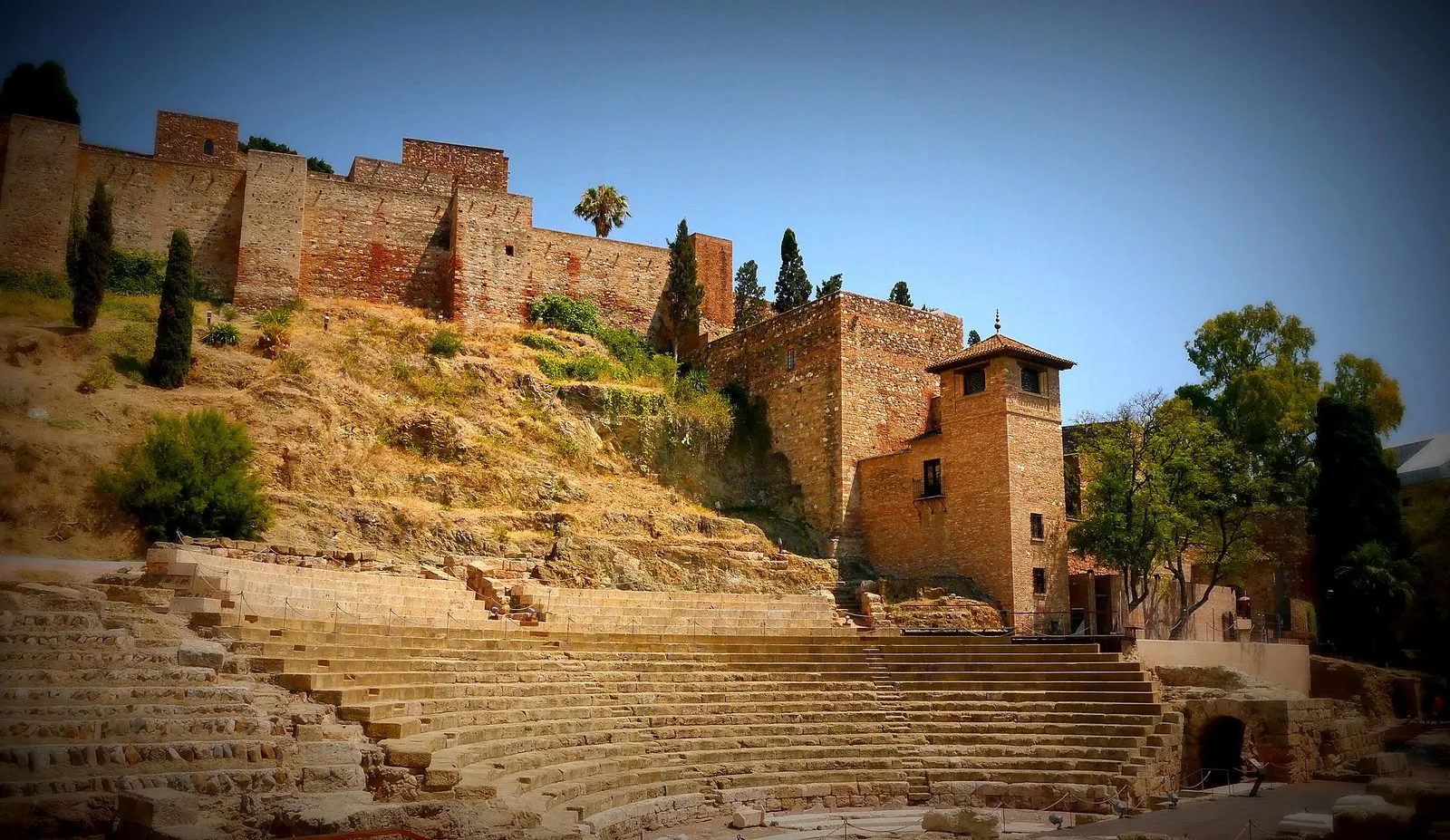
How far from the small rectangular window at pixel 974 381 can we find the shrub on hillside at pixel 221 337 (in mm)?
18623

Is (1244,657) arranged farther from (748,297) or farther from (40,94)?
(40,94)

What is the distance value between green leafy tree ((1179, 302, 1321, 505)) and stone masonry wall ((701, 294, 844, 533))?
532 inches

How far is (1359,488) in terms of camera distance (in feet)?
98.0

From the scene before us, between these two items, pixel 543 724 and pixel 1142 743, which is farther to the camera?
pixel 1142 743

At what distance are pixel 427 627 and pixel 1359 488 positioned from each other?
2713 centimetres

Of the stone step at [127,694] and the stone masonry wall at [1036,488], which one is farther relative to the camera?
the stone masonry wall at [1036,488]

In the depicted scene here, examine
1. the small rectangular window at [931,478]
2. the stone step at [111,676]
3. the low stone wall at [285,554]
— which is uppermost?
the small rectangular window at [931,478]

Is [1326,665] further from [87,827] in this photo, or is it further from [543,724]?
[87,827]

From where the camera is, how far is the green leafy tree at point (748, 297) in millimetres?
37750

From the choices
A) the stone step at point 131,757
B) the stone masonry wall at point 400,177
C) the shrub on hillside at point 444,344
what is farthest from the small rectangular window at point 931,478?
the stone step at point 131,757

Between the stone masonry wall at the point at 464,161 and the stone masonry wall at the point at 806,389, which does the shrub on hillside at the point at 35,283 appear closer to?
the stone masonry wall at the point at 464,161

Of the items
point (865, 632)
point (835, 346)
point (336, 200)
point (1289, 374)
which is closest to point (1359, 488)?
point (1289, 374)

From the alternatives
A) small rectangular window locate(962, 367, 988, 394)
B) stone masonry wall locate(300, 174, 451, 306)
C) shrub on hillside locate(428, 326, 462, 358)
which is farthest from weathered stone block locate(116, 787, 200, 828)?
stone masonry wall locate(300, 174, 451, 306)

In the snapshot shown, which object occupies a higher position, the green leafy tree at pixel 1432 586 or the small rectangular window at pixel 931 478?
the small rectangular window at pixel 931 478
